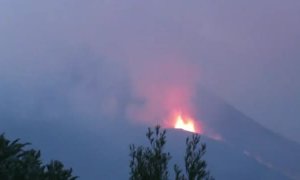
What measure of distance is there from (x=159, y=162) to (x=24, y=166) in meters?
5.71

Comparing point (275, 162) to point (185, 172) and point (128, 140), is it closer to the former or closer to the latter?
point (128, 140)

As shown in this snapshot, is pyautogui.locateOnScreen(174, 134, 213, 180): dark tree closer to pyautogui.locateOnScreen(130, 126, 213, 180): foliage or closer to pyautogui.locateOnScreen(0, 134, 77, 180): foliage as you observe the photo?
pyautogui.locateOnScreen(130, 126, 213, 180): foliage

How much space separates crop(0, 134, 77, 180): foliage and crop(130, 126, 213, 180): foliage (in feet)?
12.5

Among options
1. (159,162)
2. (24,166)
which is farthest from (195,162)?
(24,166)

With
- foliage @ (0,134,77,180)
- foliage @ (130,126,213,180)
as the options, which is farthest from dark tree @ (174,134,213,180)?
foliage @ (0,134,77,180)

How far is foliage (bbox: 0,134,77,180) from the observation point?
14727 mm

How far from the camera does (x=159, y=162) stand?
19.8m

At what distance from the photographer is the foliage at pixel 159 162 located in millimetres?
19641

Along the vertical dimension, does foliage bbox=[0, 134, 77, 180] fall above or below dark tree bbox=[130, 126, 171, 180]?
below

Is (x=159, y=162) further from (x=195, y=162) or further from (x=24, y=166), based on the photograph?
(x=24, y=166)

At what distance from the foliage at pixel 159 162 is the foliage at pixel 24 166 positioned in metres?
3.82

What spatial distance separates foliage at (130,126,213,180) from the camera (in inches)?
773

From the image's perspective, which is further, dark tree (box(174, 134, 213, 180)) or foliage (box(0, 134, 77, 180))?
dark tree (box(174, 134, 213, 180))

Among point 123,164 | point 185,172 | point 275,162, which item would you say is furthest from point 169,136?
→ point 185,172
